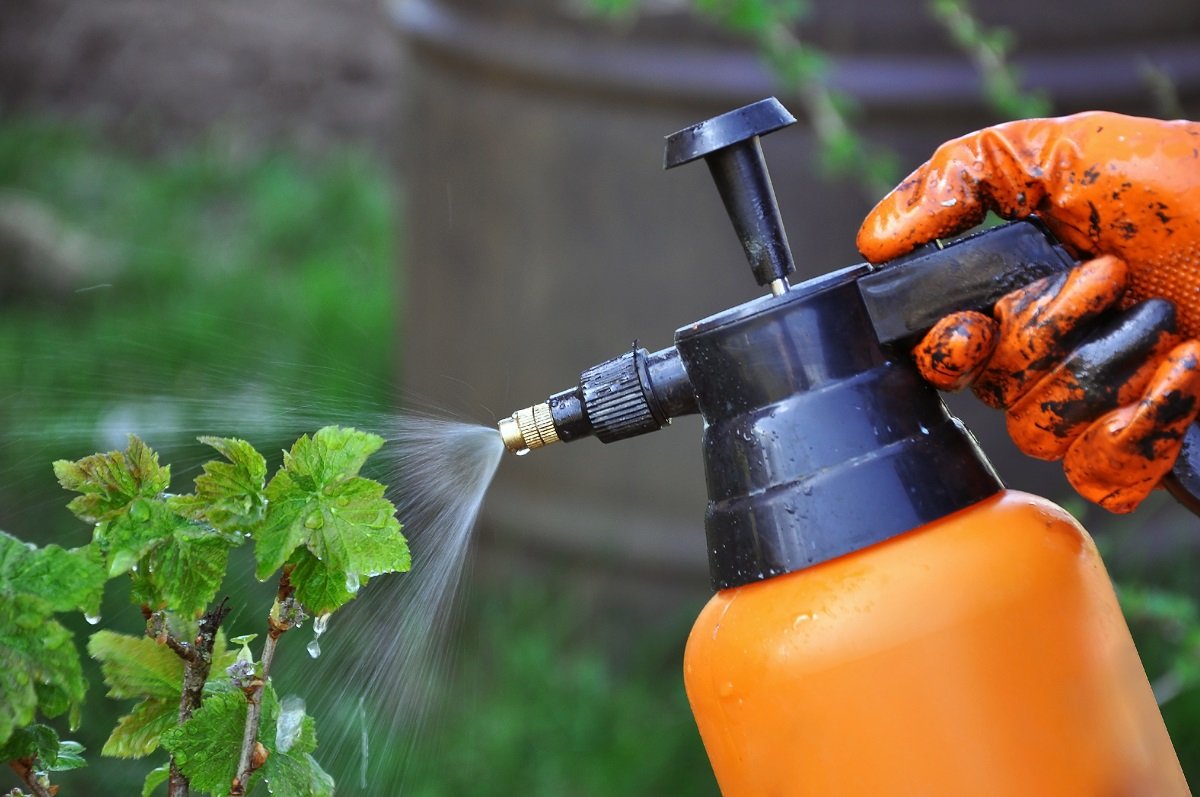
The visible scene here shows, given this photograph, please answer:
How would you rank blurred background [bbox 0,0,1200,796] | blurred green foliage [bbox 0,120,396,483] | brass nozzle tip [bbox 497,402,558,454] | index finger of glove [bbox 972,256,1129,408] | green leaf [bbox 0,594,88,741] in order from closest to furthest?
green leaf [bbox 0,594,88,741] → index finger of glove [bbox 972,256,1129,408] → brass nozzle tip [bbox 497,402,558,454] → blurred background [bbox 0,0,1200,796] → blurred green foliage [bbox 0,120,396,483]

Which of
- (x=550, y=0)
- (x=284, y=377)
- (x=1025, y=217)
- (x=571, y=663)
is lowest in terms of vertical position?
(x=571, y=663)

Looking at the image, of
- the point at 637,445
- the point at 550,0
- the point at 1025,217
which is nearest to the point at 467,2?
the point at 550,0

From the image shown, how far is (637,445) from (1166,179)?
5.71ft

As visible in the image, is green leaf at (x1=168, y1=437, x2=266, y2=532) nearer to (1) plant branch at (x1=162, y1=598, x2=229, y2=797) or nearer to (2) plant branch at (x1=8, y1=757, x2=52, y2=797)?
(1) plant branch at (x1=162, y1=598, x2=229, y2=797)

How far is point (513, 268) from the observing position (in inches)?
96.7

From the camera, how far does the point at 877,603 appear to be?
2.37ft

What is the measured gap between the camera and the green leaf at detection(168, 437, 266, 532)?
2.33 ft

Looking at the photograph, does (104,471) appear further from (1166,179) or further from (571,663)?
(571,663)

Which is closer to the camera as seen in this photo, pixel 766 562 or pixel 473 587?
pixel 766 562

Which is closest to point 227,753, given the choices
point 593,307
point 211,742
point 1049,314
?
point 211,742

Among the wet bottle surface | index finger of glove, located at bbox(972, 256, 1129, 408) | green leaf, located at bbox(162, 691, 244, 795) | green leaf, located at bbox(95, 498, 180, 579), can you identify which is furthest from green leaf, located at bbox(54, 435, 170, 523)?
index finger of glove, located at bbox(972, 256, 1129, 408)

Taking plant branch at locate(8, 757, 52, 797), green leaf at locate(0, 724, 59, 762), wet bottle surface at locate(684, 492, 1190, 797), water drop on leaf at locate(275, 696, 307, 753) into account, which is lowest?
wet bottle surface at locate(684, 492, 1190, 797)

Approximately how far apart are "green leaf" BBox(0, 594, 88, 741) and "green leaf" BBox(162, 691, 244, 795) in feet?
0.20

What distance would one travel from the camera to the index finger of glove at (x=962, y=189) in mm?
782
